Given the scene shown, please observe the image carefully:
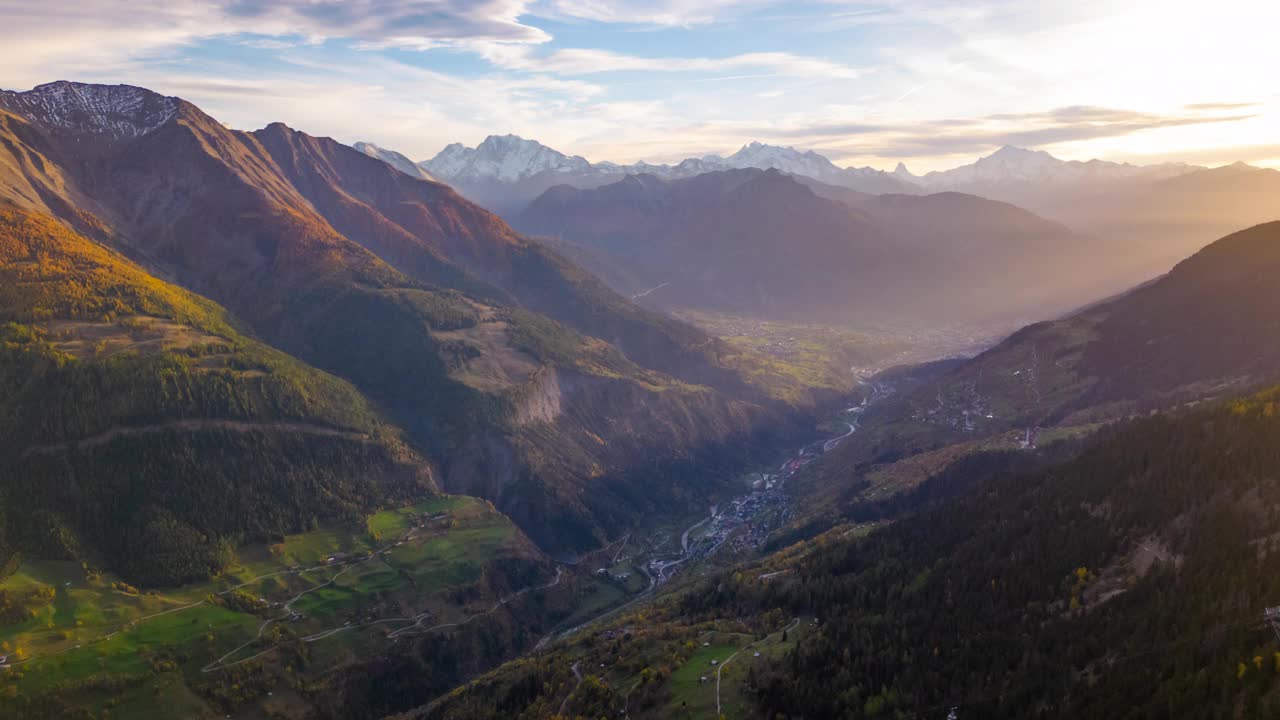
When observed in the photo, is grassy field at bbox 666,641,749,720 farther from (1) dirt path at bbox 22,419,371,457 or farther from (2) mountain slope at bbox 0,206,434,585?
(1) dirt path at bbox 22,419,371,457

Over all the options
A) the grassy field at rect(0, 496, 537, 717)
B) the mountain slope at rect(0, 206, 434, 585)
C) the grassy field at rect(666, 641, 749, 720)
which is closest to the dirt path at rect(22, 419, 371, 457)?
the mountain slope at rect(0, 206, 434, 585)

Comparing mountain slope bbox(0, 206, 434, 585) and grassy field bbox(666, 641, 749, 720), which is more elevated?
mountain slope bbox(0, 206, 434, 585)

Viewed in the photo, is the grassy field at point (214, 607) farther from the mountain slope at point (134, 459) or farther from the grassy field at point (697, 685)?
the grassy field at point (697, 685)

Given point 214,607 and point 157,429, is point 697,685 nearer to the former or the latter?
point 214,607

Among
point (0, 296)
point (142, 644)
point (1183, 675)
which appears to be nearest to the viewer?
point (1183, 675)

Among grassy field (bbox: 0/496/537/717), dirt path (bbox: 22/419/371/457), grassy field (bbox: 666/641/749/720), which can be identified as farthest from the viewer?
dirt path (bbox: 22/419/371/457)

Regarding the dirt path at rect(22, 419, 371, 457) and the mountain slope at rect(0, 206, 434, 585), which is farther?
the dirt path at rect(22, 419, 371, 457)

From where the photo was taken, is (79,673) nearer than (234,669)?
Yes

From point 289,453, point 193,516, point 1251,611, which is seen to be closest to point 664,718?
point 1251,611

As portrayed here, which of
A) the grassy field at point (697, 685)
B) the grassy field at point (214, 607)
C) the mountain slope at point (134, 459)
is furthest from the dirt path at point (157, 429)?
the grassy field at point (697, 685)

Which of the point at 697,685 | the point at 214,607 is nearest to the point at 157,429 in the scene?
the point at 214,607

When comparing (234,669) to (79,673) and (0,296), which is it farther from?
(0,296)
